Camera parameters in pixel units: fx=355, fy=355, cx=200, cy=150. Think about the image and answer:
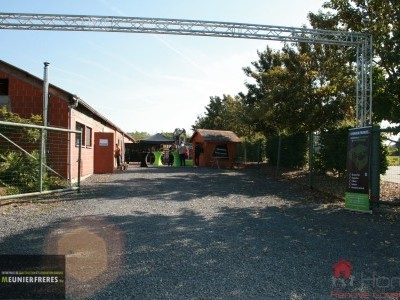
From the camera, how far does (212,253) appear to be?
16.8ft

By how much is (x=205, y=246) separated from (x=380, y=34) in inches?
416

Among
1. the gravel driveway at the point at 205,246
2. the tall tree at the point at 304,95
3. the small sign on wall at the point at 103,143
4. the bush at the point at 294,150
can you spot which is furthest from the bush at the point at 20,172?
the bush at the point at 294,150

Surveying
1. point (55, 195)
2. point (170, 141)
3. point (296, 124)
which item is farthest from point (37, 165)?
point (170, 141)

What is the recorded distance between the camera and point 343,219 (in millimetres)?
8055

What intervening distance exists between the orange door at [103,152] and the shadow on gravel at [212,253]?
1243 cm

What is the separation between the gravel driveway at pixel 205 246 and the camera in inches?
155

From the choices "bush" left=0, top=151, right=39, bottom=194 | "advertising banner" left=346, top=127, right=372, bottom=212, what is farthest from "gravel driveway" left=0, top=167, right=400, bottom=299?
"bush" left=0, top=151, right=39, bottom=194

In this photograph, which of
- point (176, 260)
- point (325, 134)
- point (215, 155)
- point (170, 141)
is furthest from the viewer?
point (170, 141)

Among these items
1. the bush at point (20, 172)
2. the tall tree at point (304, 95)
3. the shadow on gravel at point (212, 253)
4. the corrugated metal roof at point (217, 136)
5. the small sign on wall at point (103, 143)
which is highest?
the tall tree at point (304, 95)

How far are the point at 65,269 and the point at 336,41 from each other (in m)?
11.9

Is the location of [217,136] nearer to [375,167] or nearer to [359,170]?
[359,170]

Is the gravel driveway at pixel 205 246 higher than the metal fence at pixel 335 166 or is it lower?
lower

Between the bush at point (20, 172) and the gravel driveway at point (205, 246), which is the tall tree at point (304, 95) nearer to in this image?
the gravel driveway at point (205, 246)

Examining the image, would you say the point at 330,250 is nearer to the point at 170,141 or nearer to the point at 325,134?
the point at 325,134
